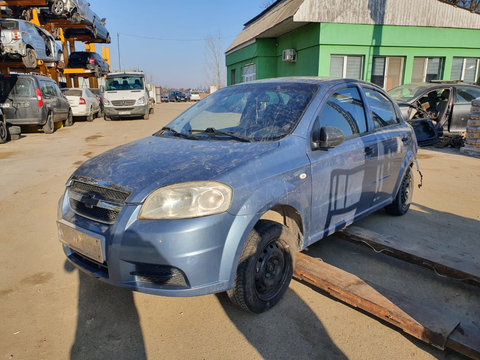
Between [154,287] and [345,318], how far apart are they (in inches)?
54.4

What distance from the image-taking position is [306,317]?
2574 millimetres

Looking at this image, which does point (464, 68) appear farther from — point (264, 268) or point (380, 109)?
point (264, 268)

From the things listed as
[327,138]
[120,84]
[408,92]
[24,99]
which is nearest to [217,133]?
[327,138]

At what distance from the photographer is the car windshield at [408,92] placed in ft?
30.0

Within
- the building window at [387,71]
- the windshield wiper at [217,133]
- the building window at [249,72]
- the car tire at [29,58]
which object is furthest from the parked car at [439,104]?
the car tire at [29,58]

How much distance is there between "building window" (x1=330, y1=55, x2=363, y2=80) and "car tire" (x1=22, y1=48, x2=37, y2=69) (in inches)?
457

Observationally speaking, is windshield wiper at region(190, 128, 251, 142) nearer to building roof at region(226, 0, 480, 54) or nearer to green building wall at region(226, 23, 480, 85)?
building roof at region(226, 0, 480, 54)

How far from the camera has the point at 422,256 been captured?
9.89ft

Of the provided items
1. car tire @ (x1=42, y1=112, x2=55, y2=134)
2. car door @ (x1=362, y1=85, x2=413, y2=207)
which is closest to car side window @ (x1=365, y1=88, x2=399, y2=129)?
car door @ (x1=362, y1=85, x2=413, y2=207)

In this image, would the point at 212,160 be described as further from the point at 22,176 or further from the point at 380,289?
the point at 22,176

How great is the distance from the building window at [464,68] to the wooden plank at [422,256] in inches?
590

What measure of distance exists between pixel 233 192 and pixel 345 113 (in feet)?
5.53

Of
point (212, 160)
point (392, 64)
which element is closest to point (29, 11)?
point (392, 64)

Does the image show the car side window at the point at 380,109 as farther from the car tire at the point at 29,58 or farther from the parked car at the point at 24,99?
the car tire at the point at 29,58
